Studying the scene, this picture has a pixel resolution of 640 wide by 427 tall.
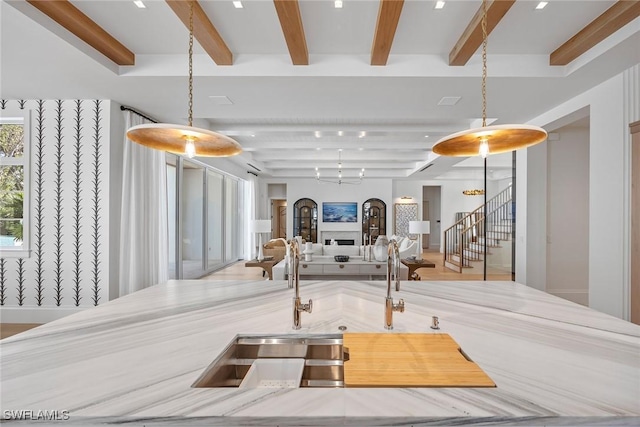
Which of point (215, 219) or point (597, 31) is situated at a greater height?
point (597, 31)

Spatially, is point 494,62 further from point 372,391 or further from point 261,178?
point 261,178

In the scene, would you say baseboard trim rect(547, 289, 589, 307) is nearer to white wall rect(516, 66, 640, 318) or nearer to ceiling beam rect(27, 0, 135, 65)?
white wall rect(516, 66, 640, 318)

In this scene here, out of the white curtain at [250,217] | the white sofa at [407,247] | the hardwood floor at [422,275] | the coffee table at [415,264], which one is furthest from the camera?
the white curtain at [250,217]

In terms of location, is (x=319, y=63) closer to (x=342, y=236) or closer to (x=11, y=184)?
(x=11, y=184)

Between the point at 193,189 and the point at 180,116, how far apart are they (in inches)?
85.2

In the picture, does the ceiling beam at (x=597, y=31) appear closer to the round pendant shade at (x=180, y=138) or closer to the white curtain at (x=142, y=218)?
the round pendant shade at (x=180, y=138)

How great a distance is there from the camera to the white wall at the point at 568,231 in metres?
4.45

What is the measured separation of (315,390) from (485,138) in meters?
1.46

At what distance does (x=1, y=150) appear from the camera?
3.58 metres

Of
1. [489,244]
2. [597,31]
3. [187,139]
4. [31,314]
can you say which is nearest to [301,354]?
[187,139]

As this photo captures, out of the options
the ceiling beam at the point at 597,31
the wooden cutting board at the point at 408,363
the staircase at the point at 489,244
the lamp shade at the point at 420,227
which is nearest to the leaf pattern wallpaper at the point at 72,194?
the wooden cutting board at the point at 408,363

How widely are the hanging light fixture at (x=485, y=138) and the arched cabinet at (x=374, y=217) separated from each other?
823 cm

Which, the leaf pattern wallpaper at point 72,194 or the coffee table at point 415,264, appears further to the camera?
the coffee table at point 415,264

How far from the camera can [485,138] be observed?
1.58 metres
